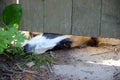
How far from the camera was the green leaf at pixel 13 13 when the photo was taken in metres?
2.46

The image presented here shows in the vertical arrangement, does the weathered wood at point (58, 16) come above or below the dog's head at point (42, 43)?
above

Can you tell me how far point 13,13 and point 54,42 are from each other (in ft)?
1.69

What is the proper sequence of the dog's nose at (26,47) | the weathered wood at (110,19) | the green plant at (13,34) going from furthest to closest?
the dog's nose at (26,47) < the weathered wood at (110,19) < the green plant at (13,34)

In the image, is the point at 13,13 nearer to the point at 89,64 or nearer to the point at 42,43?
the point at 42,43

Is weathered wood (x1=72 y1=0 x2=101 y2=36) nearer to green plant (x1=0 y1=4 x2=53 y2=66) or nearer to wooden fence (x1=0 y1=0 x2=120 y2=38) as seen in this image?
wooden fence (x1=0 y1=0 x2=120 y2=38)

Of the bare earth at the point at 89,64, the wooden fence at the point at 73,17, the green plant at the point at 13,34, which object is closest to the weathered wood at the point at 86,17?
the wooden fence at the point at 73,17

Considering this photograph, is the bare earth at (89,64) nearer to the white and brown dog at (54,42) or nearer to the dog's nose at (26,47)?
the white and brown dog at (54,42)

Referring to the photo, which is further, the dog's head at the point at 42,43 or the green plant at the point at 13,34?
the dog's head at the point at 42,43

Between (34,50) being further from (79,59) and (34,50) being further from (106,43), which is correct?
(106,43)

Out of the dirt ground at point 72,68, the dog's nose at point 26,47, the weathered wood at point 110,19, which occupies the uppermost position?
the weathered wood at point 110,19

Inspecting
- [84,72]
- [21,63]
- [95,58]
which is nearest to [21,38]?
[21,63]

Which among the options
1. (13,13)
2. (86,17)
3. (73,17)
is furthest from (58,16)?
(13,13)

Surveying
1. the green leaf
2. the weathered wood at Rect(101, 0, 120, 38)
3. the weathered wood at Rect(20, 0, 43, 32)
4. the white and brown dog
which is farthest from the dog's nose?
the weathered wood at Rect(101, 0, 120, 38)

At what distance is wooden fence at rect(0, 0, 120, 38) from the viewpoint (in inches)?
93.5
